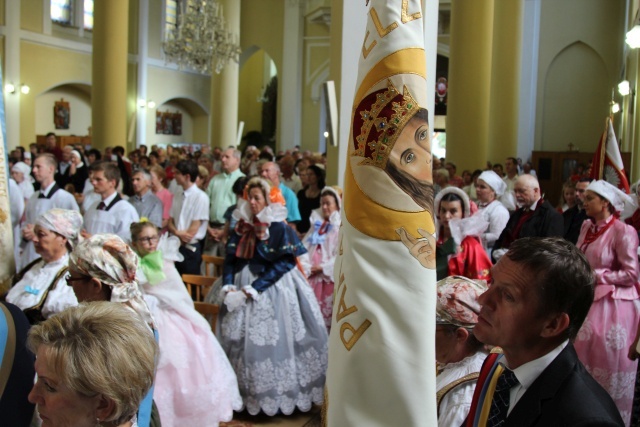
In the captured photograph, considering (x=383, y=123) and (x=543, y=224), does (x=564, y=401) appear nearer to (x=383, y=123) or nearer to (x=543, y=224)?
(x=383, y=123)

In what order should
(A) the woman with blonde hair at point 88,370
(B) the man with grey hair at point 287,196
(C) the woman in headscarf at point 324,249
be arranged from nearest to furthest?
(A) the woman with blonde hair at point 88,370 → (C) the woman in headscarf at point 324,249 → (B) the man with grey hair at point 287,196

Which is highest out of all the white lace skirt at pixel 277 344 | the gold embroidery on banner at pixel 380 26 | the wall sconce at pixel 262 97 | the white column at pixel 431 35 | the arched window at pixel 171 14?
the arched window at pixel 171 14

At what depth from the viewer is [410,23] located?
1.56 m

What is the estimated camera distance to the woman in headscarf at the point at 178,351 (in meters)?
4.41

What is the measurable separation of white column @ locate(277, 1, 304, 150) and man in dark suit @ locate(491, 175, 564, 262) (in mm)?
18547

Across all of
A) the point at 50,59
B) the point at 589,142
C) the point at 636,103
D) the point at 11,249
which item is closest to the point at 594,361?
the point at 11,249

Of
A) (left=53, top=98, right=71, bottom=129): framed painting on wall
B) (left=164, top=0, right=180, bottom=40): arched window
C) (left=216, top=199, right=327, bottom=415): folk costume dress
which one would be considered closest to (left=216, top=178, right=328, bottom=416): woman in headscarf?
(left=216, top=199, right=327, bottom=415): folk costume dress

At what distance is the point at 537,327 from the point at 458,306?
0.53m

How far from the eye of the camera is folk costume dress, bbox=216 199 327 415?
556cm

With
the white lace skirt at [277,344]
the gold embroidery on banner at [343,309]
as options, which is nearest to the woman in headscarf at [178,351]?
the white lace skirt at [277,344]

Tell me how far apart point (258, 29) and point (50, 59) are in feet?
23.2

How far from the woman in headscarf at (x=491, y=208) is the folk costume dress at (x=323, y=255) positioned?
138 cm

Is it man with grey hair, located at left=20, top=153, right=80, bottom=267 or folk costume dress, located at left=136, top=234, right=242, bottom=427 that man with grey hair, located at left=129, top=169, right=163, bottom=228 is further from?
folk costume dress, located at left=136, top=234, right=242, bottom=427

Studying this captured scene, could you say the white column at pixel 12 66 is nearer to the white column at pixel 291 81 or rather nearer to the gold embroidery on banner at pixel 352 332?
the white column at pixel 291 81
